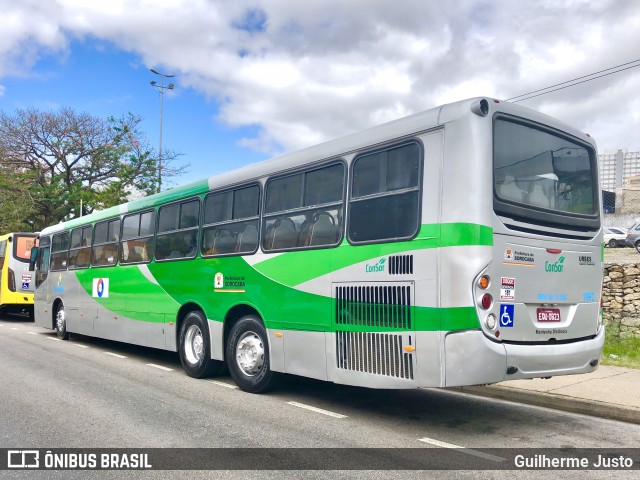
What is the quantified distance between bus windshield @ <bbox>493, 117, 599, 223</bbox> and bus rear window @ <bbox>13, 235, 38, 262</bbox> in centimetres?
2050

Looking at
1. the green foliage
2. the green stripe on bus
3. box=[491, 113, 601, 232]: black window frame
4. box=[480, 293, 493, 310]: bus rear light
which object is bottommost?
box=[480, 293, 493, 310]: bus rear light

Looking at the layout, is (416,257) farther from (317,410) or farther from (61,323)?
(61,323)

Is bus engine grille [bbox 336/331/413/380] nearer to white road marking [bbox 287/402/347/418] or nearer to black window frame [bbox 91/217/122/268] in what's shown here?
white road marking [bbox 287/402/347/418]

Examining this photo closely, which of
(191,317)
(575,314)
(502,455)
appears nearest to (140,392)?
(191,317)

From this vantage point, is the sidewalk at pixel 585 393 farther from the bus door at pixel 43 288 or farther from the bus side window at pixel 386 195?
the bus door at pixel 43 288

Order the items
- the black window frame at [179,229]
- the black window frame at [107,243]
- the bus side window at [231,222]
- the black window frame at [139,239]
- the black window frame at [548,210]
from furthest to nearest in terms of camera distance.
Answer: the black window frame at [107,243] → the black window frame at [139,239] → the black window frame at [179,229] → the bus side window at [231,222] → the black window frame at [548,210]

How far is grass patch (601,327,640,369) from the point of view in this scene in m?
9.86

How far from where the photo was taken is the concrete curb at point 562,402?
696cm

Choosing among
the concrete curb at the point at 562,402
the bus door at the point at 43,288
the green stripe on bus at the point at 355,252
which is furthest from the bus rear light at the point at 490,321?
the bus door at the point at 43,288

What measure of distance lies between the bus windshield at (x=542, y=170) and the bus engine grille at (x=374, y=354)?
69.1 inches

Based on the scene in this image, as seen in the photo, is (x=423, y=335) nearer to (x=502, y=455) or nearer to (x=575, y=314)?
(x=502, y=455)

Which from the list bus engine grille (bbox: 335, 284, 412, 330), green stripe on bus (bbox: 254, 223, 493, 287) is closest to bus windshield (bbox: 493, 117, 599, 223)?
green stripe on bus (bbox: 254, 223, 493, 287)

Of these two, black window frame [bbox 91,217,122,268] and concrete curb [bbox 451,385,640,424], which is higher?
black window frame [bbox 91,217,122,268]

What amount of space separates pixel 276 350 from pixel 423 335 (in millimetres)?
2432
